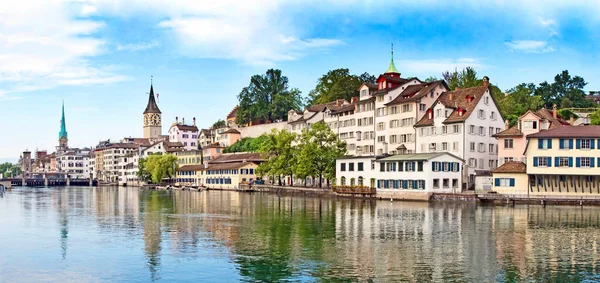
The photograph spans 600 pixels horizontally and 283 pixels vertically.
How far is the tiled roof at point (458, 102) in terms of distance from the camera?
285 feet

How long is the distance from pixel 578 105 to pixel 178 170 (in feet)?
301

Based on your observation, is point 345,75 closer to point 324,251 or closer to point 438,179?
point 438,179

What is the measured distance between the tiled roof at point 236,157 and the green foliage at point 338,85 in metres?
18.5

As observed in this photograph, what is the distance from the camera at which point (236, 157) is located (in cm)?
14462

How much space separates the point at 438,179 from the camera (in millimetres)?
82125

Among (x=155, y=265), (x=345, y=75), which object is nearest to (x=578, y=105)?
(x=345, y=75)

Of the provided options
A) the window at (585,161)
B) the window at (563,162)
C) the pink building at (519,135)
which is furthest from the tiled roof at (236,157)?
the window at (585,161)

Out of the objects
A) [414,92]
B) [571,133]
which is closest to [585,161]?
[571,133]

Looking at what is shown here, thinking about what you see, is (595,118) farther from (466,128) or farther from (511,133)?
(466,128)

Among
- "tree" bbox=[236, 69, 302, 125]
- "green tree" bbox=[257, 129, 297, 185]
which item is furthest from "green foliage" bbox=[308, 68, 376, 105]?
"green tree" bbox=[257, 129, 297, 185]

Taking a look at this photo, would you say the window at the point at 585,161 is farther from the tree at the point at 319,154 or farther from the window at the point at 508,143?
the tree at the point at 319,154

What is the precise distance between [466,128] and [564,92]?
163 feet

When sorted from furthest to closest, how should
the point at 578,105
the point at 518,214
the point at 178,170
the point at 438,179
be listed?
the point at 178,170 → the point at 578,105 → the point at 438,179 → the point at 518,214

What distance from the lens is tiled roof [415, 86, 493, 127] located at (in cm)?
8698
